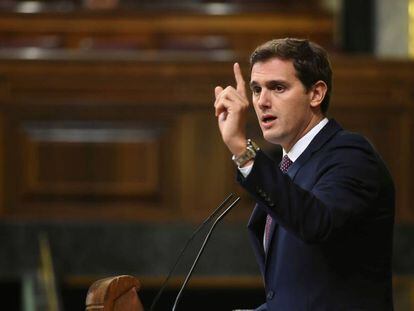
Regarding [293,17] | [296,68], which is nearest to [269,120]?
[296,68]

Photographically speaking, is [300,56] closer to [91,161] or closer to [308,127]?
[308,127]

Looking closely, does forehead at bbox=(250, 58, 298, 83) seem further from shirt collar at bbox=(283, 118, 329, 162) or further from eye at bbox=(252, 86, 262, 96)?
shirt collar at bbox=(283, 118, 329, 162)

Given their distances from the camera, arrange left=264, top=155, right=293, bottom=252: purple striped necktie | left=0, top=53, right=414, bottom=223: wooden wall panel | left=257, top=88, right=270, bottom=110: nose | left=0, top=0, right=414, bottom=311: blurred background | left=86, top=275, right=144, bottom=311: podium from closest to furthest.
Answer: left=86, top=275, right=144, bottom=311: podium, left=257, top=88, right=270, bottom=110: nose, left=264, top=155, right=293, bottom=252: purple striped necktie, left=0, top=0, right=414, bottom=311: blurred background, left=0, top=53, right=414, bottom=223: wooden wall panel

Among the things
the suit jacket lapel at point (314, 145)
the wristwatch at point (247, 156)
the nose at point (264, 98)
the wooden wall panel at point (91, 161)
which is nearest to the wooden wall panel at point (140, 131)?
the wooden wall panel at point (91, 161)

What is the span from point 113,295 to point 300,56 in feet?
2.14

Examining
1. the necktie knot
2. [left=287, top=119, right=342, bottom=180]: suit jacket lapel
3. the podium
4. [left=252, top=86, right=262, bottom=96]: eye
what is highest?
[left=252, top=86, right=262, bottom=96]: eye

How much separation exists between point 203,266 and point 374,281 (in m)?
3.53

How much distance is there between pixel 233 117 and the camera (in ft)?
6.70

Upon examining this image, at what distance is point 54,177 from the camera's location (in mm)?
5840

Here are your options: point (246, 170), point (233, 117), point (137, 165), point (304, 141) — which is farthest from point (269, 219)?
point (137, 165)

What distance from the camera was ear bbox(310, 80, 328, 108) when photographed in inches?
91.3

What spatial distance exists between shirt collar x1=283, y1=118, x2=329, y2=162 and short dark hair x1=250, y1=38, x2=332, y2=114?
94 mm

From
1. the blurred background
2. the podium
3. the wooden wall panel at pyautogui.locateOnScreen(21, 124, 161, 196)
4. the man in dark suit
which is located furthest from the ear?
the wooden wall panel at pyautogui.locateOnScreen(21, 124, 161, 196)

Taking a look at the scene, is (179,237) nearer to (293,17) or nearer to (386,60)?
(386,60)
